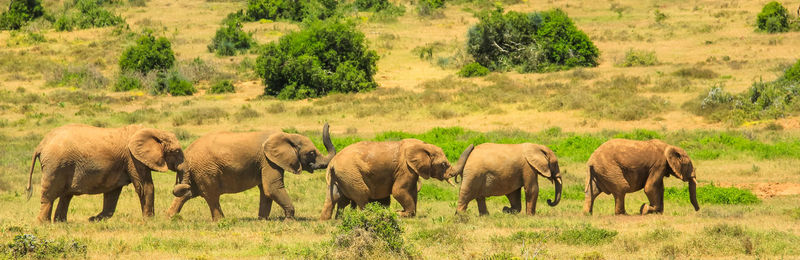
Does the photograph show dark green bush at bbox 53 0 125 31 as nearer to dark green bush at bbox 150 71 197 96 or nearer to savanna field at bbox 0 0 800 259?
savanna field at bbox 0 0 800 259

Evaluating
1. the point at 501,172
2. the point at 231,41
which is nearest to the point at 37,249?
the point at 501,172

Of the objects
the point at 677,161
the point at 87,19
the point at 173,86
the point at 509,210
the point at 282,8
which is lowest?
the point at 87,19

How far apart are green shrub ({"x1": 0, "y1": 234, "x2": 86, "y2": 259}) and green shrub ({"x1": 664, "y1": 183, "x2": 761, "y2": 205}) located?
37.9 feet

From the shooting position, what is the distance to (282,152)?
591 inches

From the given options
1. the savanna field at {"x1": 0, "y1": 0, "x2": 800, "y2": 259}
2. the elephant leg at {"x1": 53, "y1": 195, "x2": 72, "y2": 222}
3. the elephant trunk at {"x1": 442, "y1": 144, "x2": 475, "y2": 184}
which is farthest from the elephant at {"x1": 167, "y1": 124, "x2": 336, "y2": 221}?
the elephant trunk at {"x1": 442, "y1": 144, "x2": 475, "y2": 184}

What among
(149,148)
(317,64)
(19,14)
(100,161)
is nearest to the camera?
(100,161)

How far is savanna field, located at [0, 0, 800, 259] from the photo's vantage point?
12.6m

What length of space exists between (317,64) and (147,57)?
319 inches

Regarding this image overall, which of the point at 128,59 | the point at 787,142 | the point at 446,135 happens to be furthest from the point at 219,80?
the point at 787,142

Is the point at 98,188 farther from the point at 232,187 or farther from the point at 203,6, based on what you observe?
the point at 203,6

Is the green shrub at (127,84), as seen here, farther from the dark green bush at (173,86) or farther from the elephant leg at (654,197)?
the elephant leg at (654,197)

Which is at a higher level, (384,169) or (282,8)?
(384,169)

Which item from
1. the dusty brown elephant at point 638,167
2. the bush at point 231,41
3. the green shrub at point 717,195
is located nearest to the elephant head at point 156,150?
the dusty brown elephant at point 638,167

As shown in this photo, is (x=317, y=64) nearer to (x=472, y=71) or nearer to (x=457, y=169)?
(x=472, y=71)
